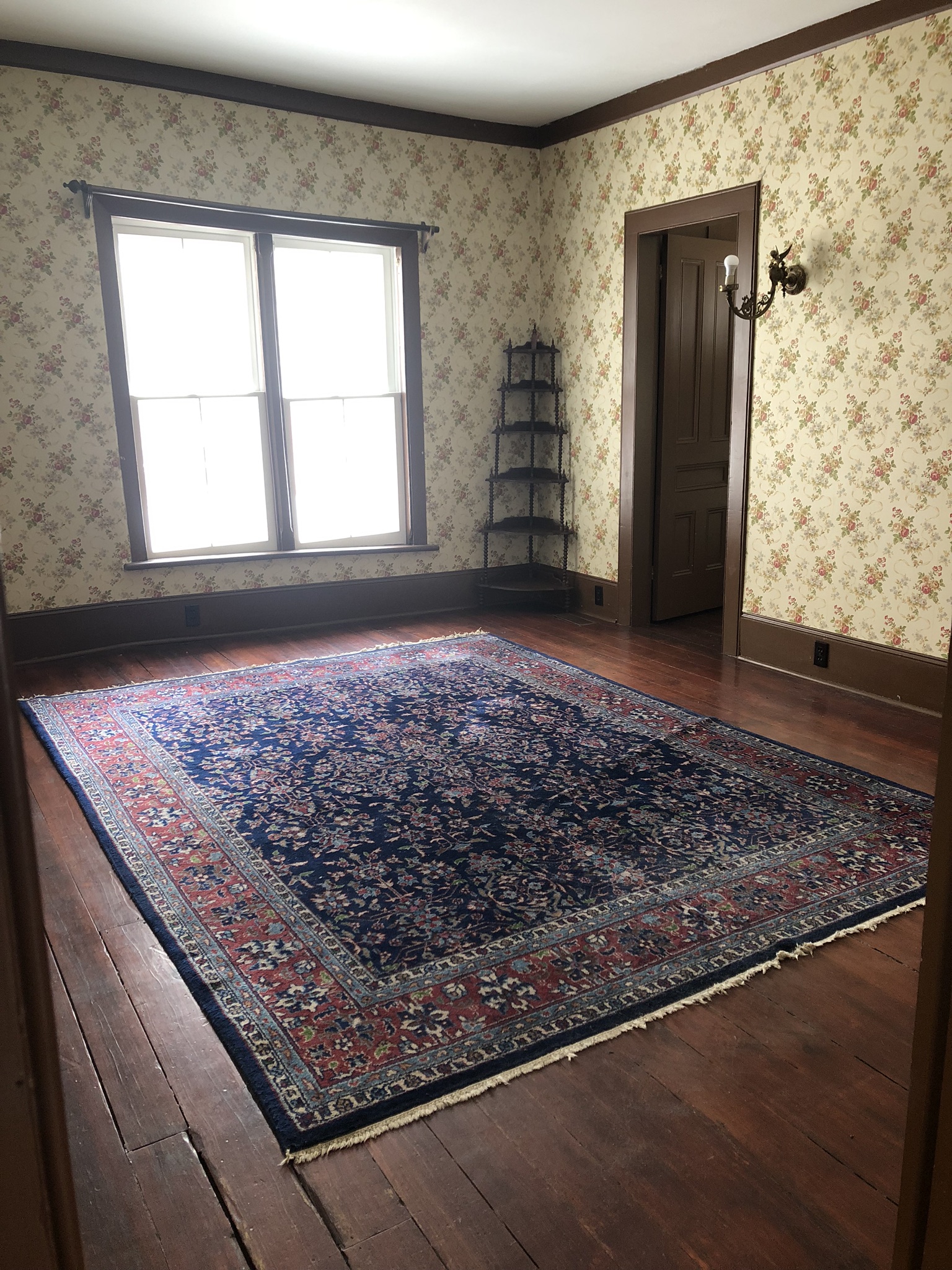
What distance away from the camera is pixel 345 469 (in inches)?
236

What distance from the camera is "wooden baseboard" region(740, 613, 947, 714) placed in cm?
428

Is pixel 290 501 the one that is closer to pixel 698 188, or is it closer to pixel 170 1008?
pixel 698 188

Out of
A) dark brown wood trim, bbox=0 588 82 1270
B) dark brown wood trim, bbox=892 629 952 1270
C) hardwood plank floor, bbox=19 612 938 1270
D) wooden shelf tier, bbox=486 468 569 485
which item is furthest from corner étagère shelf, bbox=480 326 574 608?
dark brown wood trim, bbox=0 588 82 1270

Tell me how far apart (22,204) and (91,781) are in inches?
121

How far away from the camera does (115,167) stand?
4984mm

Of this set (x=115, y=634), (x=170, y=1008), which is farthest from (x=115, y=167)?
(x=170, y=1008)

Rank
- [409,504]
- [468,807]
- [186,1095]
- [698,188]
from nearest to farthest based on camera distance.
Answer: [186,1095] → [468,807] → [698,188] → [409,504]

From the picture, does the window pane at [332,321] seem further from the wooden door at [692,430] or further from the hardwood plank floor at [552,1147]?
the hardwood plank floor at [552,1147]

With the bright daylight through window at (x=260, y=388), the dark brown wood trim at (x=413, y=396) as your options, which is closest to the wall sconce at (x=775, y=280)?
the dark brown wood trim at (x=413, y=396)

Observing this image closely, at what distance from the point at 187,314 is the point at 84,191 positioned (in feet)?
2.50

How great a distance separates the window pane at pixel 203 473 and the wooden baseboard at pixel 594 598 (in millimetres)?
2090

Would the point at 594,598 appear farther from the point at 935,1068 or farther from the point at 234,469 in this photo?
the point at 935,1068

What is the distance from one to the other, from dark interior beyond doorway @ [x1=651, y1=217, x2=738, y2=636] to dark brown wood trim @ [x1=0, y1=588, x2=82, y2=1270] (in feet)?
18.2

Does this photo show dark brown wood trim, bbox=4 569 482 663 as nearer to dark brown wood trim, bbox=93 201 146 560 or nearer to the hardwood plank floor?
dark brown wood trim, bbox=93 201 146 560
